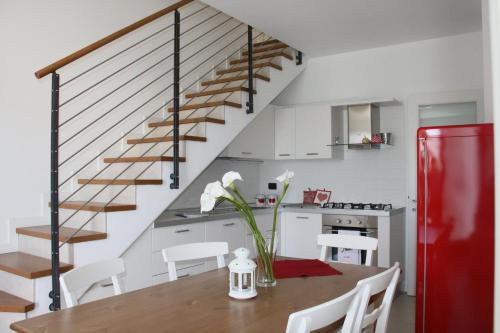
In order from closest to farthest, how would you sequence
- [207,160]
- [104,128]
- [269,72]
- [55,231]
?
[55,231], [207,160], [104,128], [269,72]

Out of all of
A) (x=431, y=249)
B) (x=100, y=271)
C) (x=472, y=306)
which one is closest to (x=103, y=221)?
(x=100, y=271)

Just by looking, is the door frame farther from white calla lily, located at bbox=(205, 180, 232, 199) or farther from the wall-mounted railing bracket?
white calla lily, located at bbox=(205, 180, 232, 199)

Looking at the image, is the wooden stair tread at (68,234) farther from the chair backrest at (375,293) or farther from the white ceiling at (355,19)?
the white ceiling at (355,19)

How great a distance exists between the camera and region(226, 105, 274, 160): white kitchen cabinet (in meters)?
4.84

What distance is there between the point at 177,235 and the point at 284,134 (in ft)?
7.27

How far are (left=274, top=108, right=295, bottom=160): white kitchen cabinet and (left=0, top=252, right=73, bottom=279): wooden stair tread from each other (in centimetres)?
306

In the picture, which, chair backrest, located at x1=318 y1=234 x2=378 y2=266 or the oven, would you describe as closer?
chair backrest, located at x1=318 y1=234 x2=378 y2=266

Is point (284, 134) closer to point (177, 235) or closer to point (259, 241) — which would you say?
point (177, 235)

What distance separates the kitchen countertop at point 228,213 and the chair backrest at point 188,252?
1034 mm

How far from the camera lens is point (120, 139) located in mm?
3750

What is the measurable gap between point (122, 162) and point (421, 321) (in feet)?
9.14

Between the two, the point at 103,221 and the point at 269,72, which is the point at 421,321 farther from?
the point at 269,72

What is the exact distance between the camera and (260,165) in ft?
19.0

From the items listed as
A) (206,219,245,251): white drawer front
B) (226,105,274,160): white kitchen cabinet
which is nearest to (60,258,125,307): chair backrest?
(206,219,245,251): white drawer front
